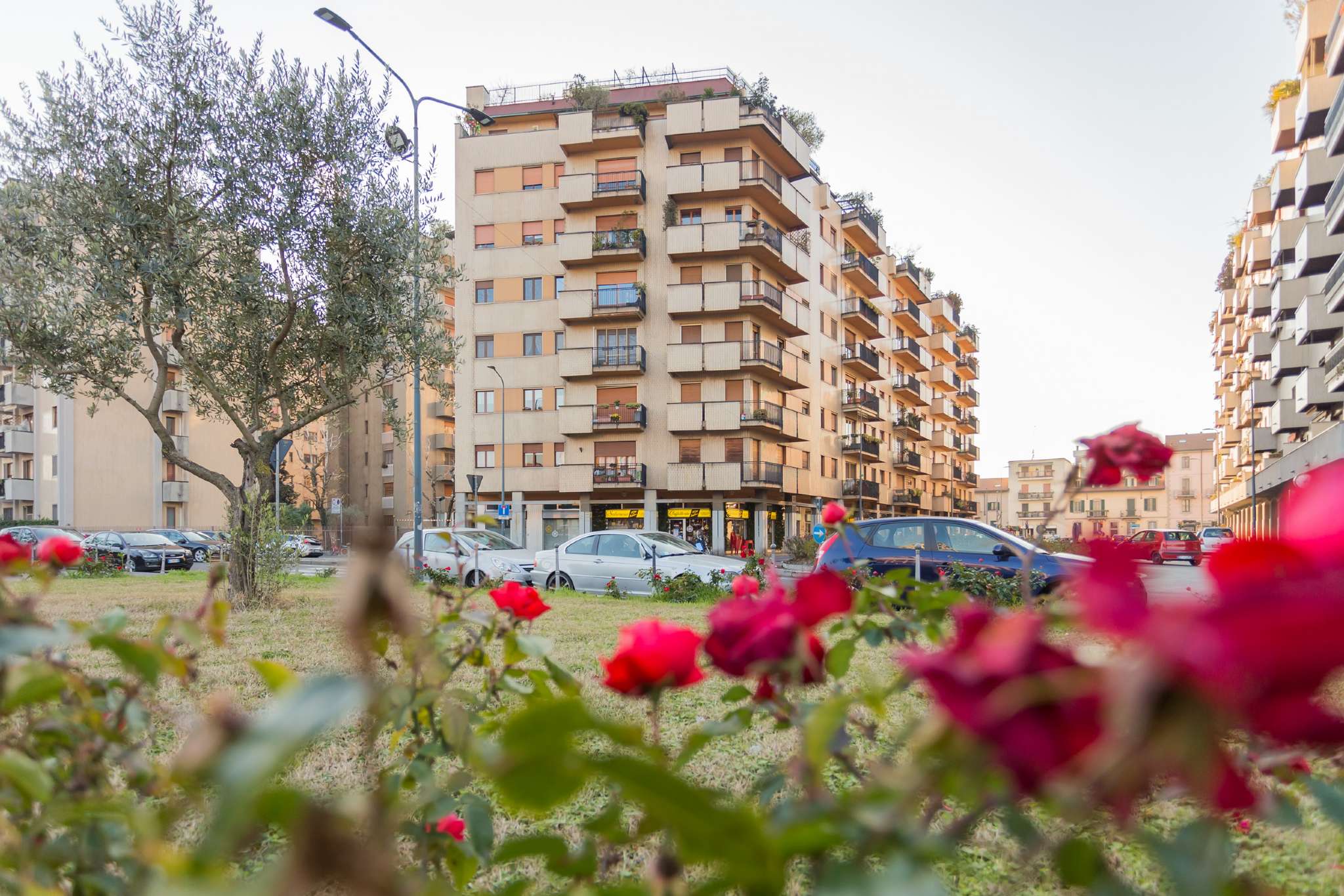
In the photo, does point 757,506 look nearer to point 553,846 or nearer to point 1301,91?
point 1301,91

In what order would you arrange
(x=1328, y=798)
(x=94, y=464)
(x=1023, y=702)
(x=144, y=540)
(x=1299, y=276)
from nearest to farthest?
(x=1023, y=702) < (x=1328, y=798) < (x=144, y=540) < (x=1299, y=276) < (x=94, y=464)

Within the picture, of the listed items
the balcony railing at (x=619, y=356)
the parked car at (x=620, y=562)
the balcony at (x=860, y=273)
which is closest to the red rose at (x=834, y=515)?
the parked car at (x=620, y=562)

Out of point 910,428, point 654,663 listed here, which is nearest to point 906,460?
point 910,428

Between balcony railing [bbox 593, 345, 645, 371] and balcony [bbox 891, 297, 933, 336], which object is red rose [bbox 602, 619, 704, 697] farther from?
balcony [bbox 891, 297, 933, 336]

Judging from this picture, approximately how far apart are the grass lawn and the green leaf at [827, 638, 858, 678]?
0.84ft

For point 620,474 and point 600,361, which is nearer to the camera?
point 620,474

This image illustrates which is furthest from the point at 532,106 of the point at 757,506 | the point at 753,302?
the point at 757,506

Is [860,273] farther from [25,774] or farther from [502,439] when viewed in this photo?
[25,774]

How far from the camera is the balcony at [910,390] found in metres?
47.3

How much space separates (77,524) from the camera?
38.2 m

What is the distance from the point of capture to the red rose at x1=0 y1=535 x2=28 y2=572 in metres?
1.07

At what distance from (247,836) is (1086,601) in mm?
416

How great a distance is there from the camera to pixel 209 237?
11.4 m

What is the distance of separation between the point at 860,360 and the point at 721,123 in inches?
556
